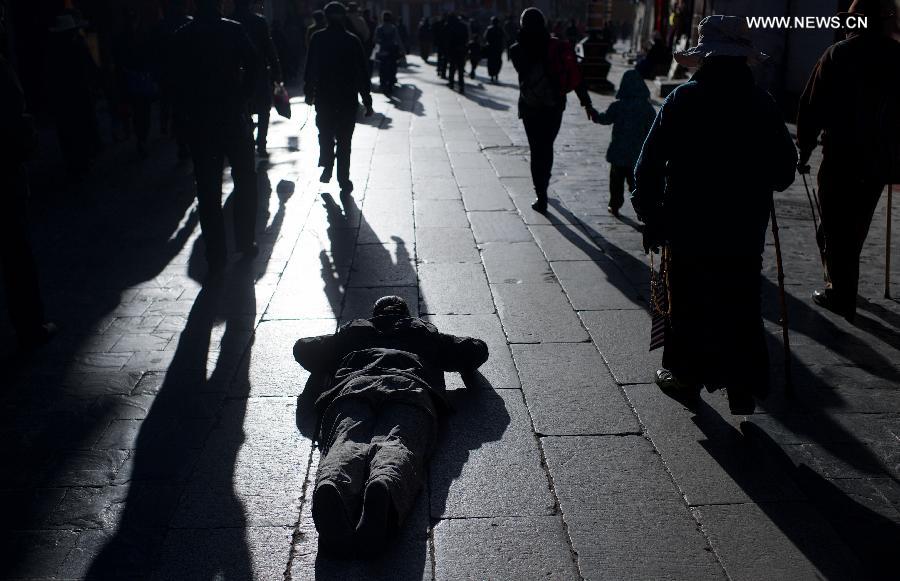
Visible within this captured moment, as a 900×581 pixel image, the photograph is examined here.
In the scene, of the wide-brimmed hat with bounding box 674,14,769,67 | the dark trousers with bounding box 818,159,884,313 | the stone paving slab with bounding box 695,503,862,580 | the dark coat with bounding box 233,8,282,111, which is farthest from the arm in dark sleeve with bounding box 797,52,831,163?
the dark coat with bounding box 233,8,282,111

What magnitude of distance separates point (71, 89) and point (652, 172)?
8.30 metres

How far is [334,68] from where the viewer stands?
29.5ft

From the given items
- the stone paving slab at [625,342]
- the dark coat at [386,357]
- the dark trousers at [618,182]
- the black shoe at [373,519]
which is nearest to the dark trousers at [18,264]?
the dark coat at [386,357]

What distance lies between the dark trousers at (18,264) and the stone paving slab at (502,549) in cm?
301

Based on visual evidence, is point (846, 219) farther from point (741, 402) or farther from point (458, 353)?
point (458, 353)

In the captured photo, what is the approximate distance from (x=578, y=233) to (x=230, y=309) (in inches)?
123

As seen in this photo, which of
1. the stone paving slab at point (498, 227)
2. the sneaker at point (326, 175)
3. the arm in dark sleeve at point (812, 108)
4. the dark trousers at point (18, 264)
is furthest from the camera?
the sneaker at point (326, 175)

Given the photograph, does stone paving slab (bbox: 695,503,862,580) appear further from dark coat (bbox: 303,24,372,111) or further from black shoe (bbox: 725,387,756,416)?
dark coat (bbox: 303,24,372,111)

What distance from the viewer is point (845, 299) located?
570cm

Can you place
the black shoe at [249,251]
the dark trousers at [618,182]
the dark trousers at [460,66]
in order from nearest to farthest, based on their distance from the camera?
the black shoe at [249,251] → the dark trousers at [618,182] → the dark trousers at [460,66]

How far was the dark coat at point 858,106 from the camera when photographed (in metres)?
5.39

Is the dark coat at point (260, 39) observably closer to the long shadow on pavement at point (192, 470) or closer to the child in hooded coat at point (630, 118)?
the child in hooded coat at point (630, 118)

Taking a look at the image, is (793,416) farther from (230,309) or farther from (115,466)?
(230,309)

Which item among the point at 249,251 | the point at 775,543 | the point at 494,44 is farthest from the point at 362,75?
the point at 494,44
